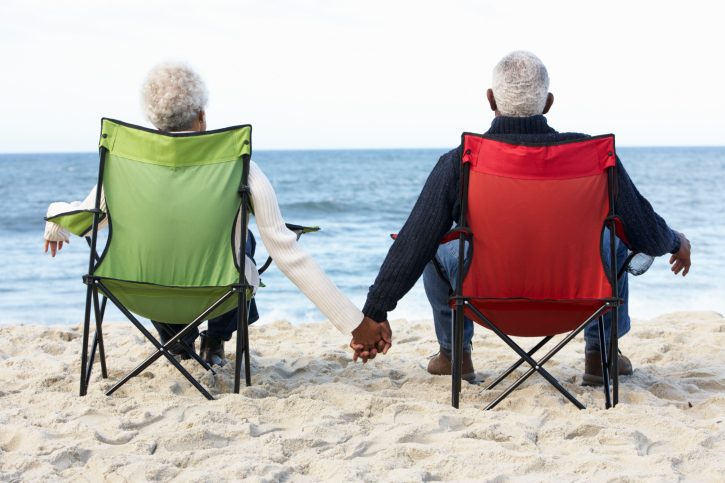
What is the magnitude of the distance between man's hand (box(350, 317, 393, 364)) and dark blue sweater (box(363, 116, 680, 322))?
0.33ft

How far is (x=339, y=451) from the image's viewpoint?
179 centimetres

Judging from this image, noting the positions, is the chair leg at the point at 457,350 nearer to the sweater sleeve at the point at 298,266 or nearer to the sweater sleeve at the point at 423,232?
the sweater sleeve at the point at 423,232

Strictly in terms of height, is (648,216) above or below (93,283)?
above

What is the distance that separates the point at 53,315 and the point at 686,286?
5.79 metres

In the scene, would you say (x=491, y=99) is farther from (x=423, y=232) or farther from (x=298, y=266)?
(x=298, y=266)

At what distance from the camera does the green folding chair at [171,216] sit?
2176 mm

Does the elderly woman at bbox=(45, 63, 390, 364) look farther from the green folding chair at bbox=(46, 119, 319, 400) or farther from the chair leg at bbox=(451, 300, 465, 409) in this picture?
the chair leg at bbox=(451, 300, 465, 409)

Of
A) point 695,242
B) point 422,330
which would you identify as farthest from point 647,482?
point 695,242

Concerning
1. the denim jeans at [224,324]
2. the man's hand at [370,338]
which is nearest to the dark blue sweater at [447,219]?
the man's hand at [370,338]

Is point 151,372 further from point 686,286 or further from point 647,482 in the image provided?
point 686,286

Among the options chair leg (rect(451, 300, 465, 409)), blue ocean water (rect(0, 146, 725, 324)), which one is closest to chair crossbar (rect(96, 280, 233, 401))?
chair leg (rect(451, 300, 465, 409))

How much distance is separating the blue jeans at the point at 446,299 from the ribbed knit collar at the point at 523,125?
483 millimetres

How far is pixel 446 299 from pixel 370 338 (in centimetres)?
39

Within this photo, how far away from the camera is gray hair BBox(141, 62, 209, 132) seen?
225cm
